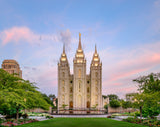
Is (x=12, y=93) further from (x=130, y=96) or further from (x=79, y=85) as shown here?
(x=79, y=85)

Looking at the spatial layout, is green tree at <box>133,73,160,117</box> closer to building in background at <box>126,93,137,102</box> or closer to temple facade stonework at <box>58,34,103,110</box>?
building in background at <box>126,93,137,102</box>

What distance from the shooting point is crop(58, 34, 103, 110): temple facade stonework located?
61.2 meters

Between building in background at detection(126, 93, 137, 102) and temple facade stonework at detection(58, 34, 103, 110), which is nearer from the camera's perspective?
building in background at detection(126, 93, 137, 102)

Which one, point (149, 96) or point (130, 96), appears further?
point (130, 96)

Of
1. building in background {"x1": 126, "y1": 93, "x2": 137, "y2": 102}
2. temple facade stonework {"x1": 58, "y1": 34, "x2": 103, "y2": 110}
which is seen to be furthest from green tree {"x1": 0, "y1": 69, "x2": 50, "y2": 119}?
temple facade stonework {"x1": 58, "y1": 34, "x2": 103, "y2": 110}

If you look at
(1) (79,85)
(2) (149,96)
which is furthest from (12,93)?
(1) (79,85)

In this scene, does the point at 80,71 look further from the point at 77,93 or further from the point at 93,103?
the point at 93,103

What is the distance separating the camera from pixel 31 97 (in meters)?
20.7

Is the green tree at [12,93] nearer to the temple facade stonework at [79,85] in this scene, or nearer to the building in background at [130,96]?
the building in background at [130,96]

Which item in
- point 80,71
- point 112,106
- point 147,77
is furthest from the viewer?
point 80,71

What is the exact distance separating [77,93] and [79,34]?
2387 cm

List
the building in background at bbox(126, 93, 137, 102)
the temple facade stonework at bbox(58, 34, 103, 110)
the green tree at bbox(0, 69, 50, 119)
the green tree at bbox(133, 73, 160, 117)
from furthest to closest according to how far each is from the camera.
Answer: the temple facade stonework at bbox(58, 34, 103, 110) → the building in background at bbox(126, 93, 137, 102) → the green tree at bbox(133, 73, 160, 117) → the green tree at bbox(0, 69, 50, 119)

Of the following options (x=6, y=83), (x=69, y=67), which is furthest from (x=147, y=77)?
(x=69, y=67)

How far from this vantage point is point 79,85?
62219 mm
